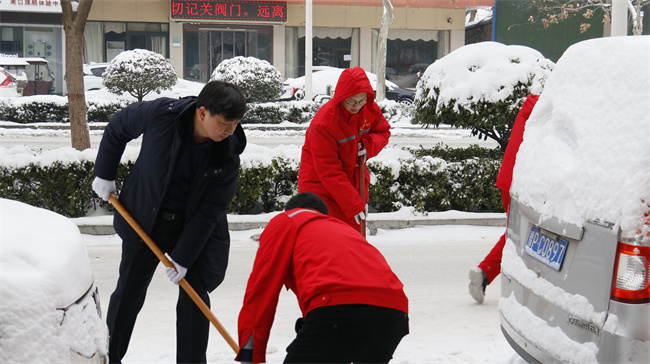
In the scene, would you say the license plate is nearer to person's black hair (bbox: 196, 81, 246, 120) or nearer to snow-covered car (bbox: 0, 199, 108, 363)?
person's black hair (bbox: 196, 81, 246, 120)

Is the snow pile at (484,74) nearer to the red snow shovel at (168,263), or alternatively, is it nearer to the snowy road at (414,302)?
the snowy road at (414,302)

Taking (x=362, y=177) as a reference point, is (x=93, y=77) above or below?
above

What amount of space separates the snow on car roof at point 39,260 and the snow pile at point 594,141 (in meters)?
1.99

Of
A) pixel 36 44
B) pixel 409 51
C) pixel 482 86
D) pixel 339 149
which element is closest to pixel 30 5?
pixel 36 44

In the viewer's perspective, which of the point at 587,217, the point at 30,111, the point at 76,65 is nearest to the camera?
the point at 587,217

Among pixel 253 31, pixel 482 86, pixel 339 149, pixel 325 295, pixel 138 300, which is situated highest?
pixel 253 31

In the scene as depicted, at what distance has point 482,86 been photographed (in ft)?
28.8

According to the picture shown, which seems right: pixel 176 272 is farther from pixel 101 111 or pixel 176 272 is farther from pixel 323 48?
pixel 323 48

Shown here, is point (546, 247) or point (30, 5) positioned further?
point (30, 5)

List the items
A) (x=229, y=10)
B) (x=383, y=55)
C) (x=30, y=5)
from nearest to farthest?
(x=383, y=55) < (x=30, y=5) < (x=229, y=10)

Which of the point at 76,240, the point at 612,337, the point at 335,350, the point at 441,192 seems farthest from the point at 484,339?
the point at 441,192

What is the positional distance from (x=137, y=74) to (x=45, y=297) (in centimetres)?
1979

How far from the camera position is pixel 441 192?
26.8 feet

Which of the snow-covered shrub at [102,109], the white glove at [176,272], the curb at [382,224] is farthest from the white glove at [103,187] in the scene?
the snow-covered shrub at [102,109]
